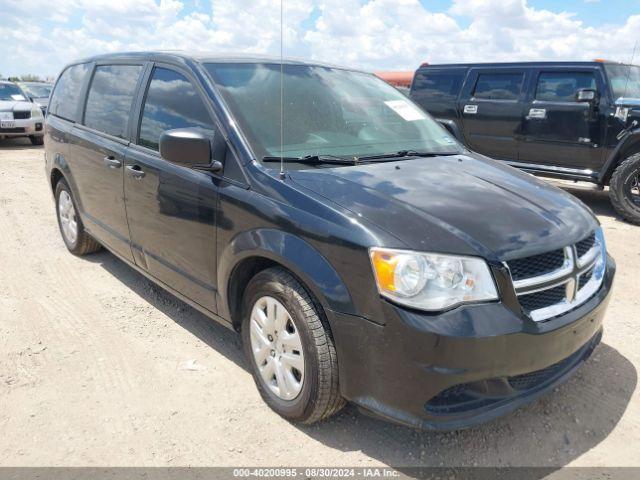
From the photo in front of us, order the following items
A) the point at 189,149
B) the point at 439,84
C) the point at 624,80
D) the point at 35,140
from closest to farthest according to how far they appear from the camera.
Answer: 1. the point at 189,149
2. the point at 624,80
3. the point at 439,84
4. the point at 35,140

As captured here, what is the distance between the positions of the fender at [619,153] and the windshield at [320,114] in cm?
431

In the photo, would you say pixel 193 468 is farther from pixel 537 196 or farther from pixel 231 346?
pixel 537 196

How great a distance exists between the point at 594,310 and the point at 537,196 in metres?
0.65

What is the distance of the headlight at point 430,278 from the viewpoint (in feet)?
6.95

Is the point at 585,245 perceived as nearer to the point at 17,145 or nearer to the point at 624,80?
the point at 624,80

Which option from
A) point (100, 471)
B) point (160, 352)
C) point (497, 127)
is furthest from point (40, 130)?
point (100, 471)

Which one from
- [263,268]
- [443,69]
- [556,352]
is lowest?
[556,352]

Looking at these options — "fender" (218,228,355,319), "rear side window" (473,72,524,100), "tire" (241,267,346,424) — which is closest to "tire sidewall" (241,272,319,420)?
"tire" (241,267,346,424)

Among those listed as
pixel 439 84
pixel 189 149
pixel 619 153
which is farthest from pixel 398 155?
pixel 439 84

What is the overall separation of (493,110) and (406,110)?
500 centimetres

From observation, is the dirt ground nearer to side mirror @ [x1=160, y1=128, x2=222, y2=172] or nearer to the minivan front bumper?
the minivan front bumper

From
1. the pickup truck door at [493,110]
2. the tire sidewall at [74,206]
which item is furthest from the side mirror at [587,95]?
the tire sidewall at [74,206]

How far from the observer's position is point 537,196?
9.28 ft

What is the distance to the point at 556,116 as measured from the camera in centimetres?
750
